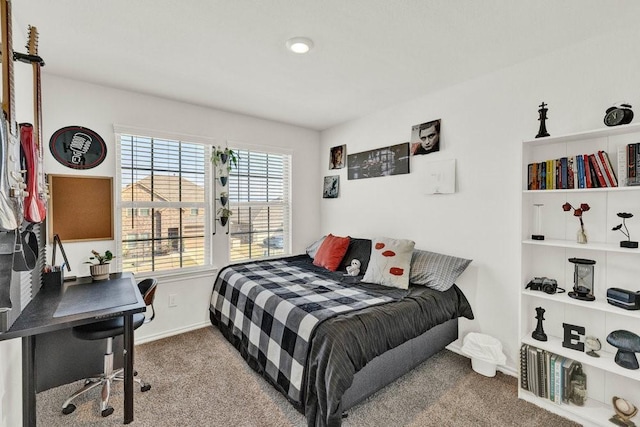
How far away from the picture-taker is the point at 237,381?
2.24 meters

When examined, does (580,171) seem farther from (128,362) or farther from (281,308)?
(128,362)

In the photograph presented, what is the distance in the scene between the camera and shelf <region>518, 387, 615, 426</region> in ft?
5.76

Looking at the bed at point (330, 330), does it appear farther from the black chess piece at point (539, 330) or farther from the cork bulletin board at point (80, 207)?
the cork bulletin board at point (80, 207)

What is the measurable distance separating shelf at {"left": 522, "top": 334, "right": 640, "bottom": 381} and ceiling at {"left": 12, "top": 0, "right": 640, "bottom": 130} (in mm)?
2063

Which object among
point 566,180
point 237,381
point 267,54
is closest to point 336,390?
point 237,381

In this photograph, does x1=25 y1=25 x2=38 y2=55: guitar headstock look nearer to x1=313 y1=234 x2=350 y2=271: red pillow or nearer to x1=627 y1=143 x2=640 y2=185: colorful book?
x1=313 y1=234 x2=350 y2=271: red pillow

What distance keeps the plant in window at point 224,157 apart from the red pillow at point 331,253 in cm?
146

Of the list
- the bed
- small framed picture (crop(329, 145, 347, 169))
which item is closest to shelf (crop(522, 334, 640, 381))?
the bed

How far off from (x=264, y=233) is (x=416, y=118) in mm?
2276

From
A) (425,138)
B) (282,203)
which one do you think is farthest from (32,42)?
(425,138)

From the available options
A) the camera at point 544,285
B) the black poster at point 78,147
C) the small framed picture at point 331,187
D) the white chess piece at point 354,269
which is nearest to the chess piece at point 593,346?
the camera at point 544,285

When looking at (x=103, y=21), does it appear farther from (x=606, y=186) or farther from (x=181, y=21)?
(x=606, y=186)

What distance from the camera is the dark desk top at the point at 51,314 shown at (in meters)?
1.26

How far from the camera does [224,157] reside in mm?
3338
